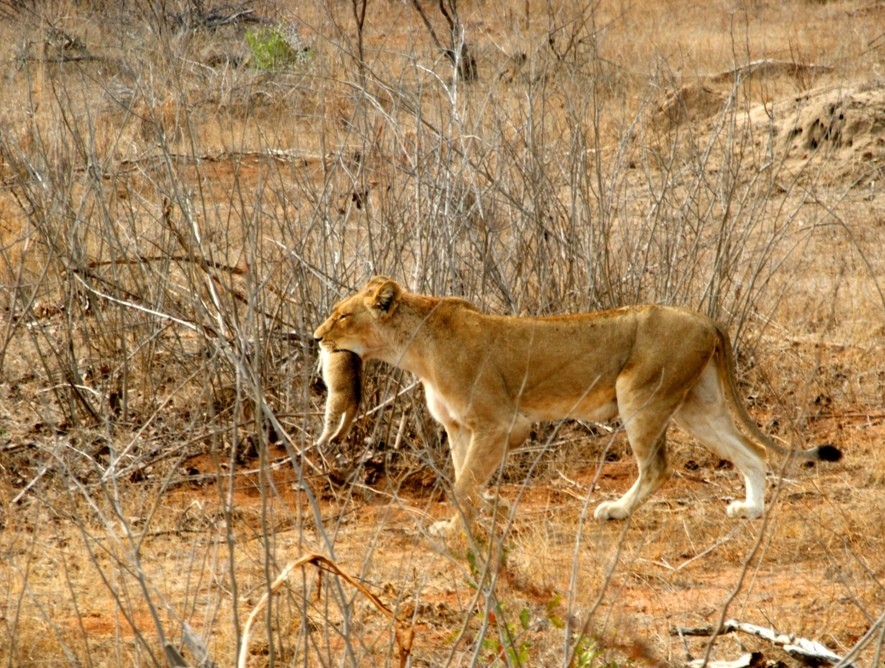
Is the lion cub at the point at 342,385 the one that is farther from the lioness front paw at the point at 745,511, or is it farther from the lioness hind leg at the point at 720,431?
the lioness front paw at the point at 745,511

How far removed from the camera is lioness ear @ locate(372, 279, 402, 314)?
19.3 feet

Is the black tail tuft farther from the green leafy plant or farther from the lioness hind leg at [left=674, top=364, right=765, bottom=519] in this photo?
the green leafy plant

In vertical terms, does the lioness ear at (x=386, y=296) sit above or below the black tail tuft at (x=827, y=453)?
above

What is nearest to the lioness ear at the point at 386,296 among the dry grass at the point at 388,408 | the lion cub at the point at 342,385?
the lion cub at the point at 342,385

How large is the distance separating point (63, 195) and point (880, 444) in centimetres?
416

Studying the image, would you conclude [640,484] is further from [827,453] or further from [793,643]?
[793,643]

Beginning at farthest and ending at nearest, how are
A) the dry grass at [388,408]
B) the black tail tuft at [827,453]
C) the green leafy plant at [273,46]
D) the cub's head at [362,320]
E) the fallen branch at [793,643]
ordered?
the green leafy plant at [273,46] → the cub's head at [362,320] → the black tail tuft at [827,453] → the dry grass at [388,408] → the fallen branch at [793,643]

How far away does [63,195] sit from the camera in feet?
22.0

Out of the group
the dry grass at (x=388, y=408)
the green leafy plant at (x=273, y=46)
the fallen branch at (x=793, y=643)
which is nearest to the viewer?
the fallen branch at (x=793, y=643)

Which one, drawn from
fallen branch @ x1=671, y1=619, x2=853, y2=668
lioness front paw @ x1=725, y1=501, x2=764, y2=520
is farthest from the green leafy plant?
fallen branch @ x1=671, y1=619, x2=853, y2=668

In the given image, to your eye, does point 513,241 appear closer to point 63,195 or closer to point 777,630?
point 63,195

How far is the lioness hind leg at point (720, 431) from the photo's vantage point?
6.02m

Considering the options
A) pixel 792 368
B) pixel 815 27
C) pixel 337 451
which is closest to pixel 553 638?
pixel 337 451

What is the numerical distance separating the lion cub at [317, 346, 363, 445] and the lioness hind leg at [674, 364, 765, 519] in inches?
56.5
